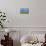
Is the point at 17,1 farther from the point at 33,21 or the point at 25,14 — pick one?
the point at 33,21

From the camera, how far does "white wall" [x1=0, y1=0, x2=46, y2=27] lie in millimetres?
3578

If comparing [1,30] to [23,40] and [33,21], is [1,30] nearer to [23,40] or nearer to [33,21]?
[23,40]

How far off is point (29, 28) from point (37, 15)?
391mm

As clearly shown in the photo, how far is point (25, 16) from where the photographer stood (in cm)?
358

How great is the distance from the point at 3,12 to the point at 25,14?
1.83 feet

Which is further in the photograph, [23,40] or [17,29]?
[17,29]

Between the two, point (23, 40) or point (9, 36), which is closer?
point (23, 40)

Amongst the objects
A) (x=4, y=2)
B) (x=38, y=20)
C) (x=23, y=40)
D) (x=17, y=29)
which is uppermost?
(x=4, y=2)

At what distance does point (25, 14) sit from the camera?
358 centimetres

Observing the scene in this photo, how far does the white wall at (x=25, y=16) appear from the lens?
358 centimetres

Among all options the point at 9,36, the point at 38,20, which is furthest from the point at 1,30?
the point at 38,20

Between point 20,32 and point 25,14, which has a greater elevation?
point 25,14

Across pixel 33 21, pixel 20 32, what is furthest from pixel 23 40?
pixel 33 21

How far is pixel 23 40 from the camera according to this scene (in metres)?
3.33
